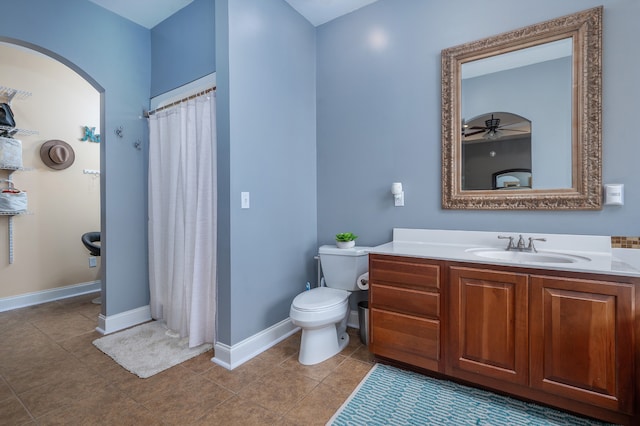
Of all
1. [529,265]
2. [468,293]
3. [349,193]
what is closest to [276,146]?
[349,193]

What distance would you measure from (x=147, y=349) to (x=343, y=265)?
1623 mm

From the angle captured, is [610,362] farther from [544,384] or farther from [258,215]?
[258,215]

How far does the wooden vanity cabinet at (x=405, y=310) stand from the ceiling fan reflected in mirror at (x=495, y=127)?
3.37ft

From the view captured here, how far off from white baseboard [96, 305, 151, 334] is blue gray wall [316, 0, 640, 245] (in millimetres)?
1840

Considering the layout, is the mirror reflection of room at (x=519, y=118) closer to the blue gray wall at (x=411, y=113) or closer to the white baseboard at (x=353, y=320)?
the blue gray wall at (x=411, y=113)

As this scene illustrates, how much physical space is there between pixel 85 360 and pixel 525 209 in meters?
3.19

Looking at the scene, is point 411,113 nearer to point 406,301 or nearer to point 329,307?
point 406,301

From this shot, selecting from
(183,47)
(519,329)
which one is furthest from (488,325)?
(183,47)

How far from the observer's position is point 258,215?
2188mm

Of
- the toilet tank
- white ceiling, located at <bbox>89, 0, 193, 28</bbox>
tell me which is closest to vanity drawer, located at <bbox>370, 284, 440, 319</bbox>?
the toilet tank

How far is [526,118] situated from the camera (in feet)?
6.27

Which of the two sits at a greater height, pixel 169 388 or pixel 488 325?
pixel 488 325

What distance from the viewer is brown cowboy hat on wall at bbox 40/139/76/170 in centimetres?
328

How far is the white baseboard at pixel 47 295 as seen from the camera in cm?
307
